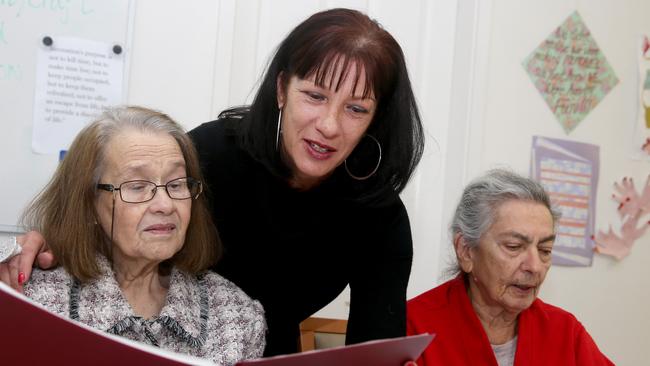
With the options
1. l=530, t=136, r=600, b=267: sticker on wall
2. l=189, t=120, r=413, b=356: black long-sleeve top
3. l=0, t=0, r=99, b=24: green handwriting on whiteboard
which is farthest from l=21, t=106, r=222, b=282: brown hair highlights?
l=530, t=136, r=600, b=267: sticker on wall

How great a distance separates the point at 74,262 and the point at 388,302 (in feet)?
2.25

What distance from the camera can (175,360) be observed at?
839mm

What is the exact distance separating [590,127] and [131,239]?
2.15 m

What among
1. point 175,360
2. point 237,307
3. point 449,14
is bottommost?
point 237,307

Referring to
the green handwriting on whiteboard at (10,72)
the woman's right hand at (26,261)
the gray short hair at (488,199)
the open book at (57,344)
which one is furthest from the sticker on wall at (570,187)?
the open book at (57,344)

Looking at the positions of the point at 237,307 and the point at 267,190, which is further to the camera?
the point at 267,190

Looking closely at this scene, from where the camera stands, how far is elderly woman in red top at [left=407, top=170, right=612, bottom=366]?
2.01 m

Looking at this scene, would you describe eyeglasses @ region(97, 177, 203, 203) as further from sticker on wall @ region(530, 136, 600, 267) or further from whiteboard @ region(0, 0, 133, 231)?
sticker on wall @ region(530, 136, 600, 267)

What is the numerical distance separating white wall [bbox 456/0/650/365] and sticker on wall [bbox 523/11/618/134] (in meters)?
0.03

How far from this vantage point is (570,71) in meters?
2.93

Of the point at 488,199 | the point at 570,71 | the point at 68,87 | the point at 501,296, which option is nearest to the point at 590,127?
the point at 570,71

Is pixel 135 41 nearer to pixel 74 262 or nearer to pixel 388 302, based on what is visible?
pixel 74 262

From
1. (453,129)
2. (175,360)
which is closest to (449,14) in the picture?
(453,129)

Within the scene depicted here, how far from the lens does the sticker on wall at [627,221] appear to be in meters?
3.02
